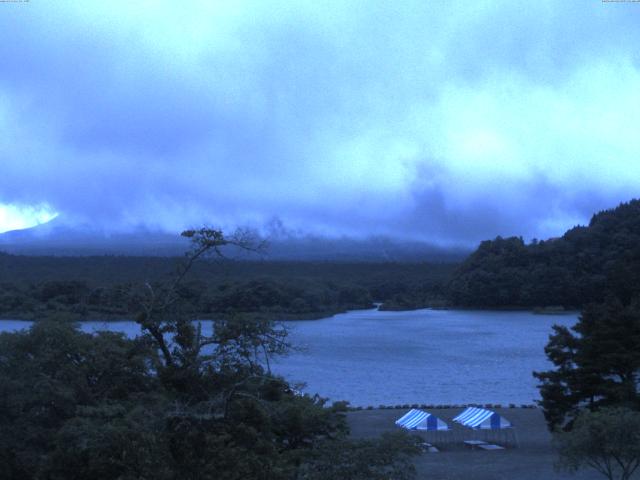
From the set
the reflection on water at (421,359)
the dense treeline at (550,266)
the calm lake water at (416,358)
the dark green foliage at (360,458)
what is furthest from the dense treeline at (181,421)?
the dense treeline at (550,266)

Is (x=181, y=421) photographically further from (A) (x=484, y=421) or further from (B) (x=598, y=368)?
(A) (x=484, y=421)

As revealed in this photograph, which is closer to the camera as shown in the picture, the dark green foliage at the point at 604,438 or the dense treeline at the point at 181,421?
the dense treeline at the point at 181,421

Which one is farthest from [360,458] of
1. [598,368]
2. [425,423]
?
[425,423]

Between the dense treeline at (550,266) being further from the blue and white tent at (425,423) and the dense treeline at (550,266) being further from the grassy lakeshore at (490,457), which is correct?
the blue and white tent at (425,423)

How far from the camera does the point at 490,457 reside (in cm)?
1391

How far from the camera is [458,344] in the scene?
37.1 meters

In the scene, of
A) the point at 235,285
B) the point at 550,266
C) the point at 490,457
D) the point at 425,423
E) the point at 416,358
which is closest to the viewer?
the point at 490,457

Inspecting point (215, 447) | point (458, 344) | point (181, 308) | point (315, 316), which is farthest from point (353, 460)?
point (315, 316)

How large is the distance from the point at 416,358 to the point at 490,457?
18.6 meters

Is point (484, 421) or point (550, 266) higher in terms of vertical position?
point (550, 266)

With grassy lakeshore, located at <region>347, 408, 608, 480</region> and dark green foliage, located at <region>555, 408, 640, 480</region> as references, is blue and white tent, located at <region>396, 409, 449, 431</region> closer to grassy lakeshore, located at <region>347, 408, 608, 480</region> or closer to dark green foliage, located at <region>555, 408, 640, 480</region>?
grassy lakeshore, located at <region>347, 408, 608, 480</region>

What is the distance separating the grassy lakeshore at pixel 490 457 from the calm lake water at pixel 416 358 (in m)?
2.38

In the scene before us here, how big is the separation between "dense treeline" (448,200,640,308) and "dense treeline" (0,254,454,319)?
21.3ft

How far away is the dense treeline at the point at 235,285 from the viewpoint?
2540cm
